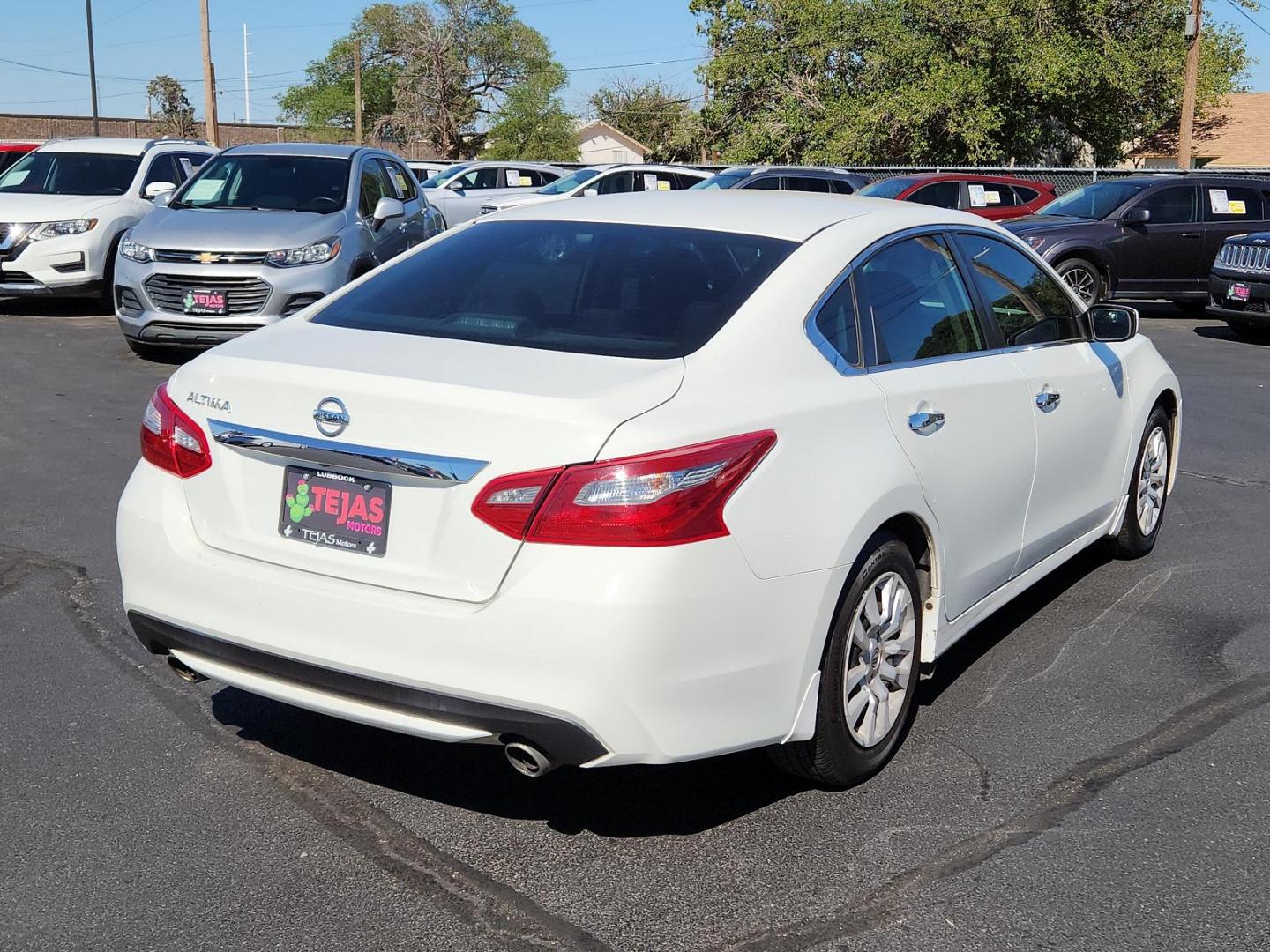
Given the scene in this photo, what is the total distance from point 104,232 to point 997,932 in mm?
12961

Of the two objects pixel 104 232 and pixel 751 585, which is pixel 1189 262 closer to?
pixel 104 232

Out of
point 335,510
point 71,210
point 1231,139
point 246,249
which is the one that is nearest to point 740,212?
point 335,510

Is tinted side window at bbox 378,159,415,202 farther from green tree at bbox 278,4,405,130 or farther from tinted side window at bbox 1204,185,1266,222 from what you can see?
green tree at bbox 278,4,405,130

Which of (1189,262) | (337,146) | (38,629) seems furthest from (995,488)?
(1189,262)

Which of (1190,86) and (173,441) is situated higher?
(1190,86)

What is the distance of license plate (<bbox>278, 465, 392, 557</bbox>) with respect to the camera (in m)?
3.30

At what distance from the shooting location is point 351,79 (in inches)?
3735

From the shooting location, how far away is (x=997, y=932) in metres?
3.17

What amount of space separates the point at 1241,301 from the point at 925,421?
12.2 meters

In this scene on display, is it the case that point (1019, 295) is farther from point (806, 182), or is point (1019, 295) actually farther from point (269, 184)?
point (806, 182)

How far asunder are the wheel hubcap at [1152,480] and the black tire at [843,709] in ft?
8.35

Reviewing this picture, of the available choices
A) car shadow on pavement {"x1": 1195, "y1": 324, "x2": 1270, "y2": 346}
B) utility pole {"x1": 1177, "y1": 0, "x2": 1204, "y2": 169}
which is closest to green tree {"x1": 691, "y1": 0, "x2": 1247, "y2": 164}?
utility pole {"x1": 1177, "y1": 0, "x2": 1204, "y2": 169}

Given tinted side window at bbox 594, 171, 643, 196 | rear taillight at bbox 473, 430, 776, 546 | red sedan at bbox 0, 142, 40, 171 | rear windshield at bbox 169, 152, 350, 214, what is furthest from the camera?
red sedan at bbox 0, 142, 40, 171

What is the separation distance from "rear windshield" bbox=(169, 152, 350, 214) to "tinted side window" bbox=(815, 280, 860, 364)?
846 cm
